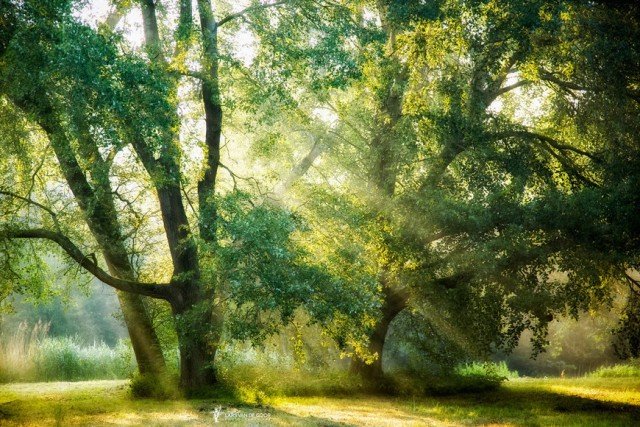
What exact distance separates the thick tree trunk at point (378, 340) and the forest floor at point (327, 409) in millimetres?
965

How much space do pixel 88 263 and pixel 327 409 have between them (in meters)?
5.49

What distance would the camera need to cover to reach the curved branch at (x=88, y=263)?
10164 mm

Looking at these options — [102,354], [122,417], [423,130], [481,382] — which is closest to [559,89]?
[423,130]

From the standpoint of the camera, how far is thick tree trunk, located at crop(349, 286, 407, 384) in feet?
42.2

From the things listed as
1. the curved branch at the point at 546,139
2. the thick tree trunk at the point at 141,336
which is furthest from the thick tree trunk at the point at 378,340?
the thick tree trunk at the point at 141,336

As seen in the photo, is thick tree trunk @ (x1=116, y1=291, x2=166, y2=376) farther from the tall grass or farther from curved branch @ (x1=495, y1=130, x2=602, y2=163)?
curved branch @ (x1=495, y1=130, x2=602, y2=163)

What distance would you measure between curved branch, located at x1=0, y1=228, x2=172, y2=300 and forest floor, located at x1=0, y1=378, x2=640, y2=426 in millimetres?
2241

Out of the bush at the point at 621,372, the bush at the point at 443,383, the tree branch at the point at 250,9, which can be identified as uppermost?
the tree branch at the point at 250,9

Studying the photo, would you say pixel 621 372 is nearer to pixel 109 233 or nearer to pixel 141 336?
pixel 141 336

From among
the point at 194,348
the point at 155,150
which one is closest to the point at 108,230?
the point at 194,348

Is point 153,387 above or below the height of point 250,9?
below

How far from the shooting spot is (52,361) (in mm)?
15281

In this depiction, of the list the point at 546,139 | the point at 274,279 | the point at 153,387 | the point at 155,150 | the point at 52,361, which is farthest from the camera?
the point at 52,361

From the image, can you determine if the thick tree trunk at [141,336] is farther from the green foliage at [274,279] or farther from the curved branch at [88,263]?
the green foliage at [274,279]
